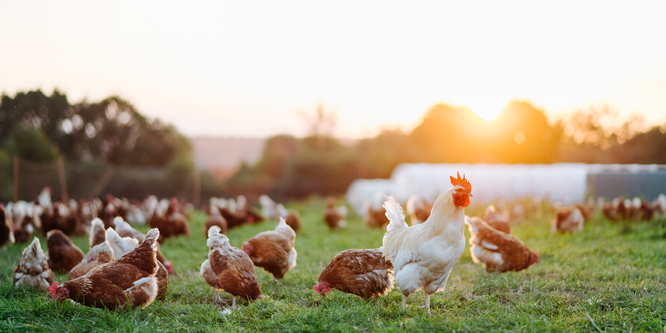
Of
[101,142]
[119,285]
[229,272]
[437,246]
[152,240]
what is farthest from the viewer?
[101,142]

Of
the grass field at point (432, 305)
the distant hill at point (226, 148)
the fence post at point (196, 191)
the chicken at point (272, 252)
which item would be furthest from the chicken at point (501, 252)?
the distant hill at point (226, 148)

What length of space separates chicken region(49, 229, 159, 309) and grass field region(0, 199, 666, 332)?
12 centimetres

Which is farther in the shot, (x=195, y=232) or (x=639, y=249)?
(x=195, y=232)

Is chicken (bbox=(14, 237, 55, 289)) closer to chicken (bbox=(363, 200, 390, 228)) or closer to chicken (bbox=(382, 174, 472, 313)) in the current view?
chicken (bbox=(382, 174, 472, 313))

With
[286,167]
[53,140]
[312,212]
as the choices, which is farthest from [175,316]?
[53,140]

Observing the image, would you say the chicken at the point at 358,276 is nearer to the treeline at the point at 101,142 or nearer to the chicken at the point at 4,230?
the chicken at the point at 4,230

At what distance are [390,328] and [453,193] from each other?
4.30 ft

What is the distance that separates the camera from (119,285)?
12.2ft

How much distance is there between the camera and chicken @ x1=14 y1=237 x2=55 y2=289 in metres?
4.43

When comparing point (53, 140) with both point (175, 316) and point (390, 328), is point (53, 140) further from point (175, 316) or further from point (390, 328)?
point (390, 328)

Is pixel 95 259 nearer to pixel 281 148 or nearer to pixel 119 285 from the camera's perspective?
pixel 119 285

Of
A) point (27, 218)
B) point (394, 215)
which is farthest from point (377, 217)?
point (27, 218)

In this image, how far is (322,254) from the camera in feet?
21.6

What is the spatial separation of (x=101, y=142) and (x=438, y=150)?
1986cm
